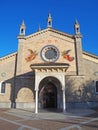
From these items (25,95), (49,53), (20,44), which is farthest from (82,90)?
(20,44)

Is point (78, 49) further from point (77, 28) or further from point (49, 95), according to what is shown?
point (49, 95)

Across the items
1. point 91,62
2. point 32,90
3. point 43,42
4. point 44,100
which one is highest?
point 43,42

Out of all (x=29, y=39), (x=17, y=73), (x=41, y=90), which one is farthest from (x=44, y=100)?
(x=29, y=39)

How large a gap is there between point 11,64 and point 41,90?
6.44 metres

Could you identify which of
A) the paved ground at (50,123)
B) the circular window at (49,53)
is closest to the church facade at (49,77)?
the circular window at (49,53)

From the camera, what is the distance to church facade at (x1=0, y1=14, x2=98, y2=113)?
79.1ft

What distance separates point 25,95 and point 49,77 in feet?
15.6

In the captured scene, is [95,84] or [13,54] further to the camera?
[13,54]

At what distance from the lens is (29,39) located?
27.4 meters

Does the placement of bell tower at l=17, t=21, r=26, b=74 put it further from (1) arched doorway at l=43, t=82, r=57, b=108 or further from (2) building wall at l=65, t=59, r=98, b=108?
(2) building wall at l=65, t=59, r=98, b=108

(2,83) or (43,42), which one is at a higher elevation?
(43,42)

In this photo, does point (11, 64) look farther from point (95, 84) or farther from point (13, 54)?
point (95, 84)

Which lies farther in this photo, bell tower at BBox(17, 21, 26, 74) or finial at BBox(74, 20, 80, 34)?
finial at BBox(74, 20, 80, 34)

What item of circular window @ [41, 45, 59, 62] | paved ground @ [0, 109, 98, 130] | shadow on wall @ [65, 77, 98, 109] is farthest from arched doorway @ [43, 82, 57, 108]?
paved ground @ [0, 109, 98, 130]
